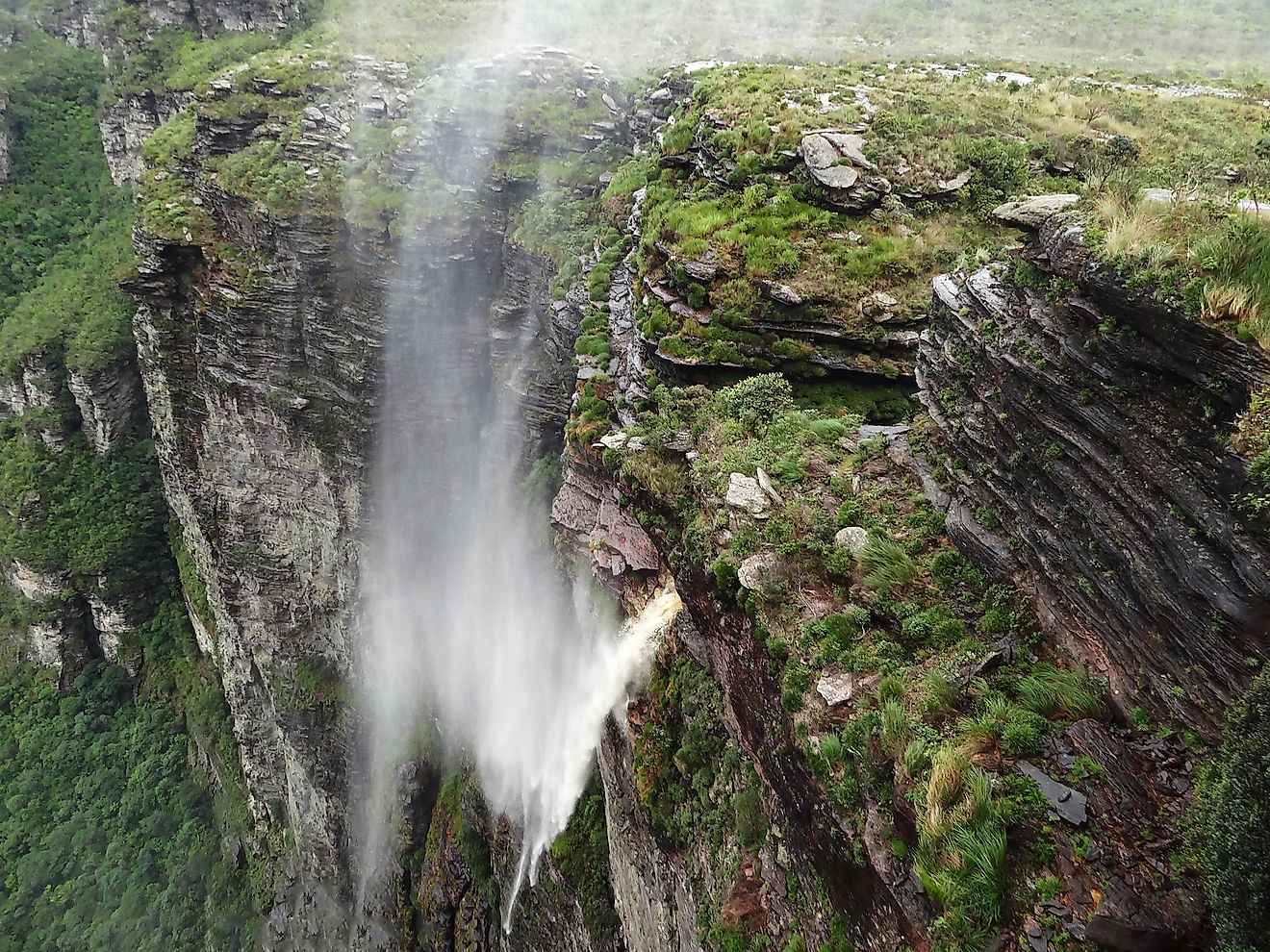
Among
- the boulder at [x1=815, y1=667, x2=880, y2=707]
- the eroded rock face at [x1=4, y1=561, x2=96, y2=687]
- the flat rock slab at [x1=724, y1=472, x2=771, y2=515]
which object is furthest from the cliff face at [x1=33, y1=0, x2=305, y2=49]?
the boulder at [x1=815, y1=667, x2=880, y2=707]

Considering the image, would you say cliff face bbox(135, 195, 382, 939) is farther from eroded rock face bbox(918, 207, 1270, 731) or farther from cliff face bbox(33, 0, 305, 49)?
eroded rock face bbox(918, 207, 1270, 731)

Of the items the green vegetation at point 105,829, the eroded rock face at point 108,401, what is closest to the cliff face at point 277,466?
the green vegetation at point 105,829

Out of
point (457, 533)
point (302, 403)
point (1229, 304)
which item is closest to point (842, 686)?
point (1229, 304)

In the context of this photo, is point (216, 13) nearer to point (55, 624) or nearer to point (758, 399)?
point (55, 624)

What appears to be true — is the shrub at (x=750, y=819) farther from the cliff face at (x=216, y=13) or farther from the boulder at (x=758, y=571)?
the cliff face at (x=216, y=13)

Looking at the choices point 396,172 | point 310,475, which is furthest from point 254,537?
point 396,172
